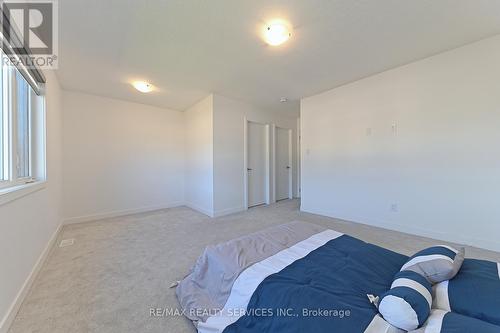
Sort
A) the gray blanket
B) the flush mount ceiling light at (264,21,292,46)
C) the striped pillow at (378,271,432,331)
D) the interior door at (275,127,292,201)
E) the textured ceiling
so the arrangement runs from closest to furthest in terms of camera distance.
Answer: the striped pillow at (378,271,432,331), the gray blanket, the textured ceiling, the flush mount ceiling light at (264,21,292,46), the interior door at (275,127,292,201)

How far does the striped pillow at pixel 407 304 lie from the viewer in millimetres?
758

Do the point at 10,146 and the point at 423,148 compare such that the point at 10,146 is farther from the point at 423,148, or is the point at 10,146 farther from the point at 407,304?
the point at 423,148

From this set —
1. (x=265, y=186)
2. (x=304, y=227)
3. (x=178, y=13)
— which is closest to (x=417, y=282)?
(x=304, y=227)

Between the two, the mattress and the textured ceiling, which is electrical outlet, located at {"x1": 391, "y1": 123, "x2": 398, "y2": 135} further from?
the mattress

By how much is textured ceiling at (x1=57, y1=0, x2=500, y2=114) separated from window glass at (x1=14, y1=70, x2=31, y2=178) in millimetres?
626

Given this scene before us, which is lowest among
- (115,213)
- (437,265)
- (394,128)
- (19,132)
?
(115,213)

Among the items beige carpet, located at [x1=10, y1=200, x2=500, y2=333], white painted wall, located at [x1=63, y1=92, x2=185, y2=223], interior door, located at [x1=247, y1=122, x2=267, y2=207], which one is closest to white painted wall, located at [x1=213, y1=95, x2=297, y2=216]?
interior door, located at [x1=247, y1=122, x2=267, y2=207]

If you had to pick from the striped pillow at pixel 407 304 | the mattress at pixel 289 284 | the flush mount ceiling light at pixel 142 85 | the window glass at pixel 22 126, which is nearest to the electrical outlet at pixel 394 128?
the mattress at pixel 289 284

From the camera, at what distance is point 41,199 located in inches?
95.2

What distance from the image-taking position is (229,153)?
4426 mm

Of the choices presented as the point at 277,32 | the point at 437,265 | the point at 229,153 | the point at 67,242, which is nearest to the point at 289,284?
the point at 437,265

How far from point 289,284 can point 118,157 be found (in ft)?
14.8

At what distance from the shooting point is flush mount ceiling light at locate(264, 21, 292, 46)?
6.81ft

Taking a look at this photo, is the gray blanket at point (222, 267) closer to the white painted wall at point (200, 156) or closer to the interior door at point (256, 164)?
the white painted wall at point (200, 156)
